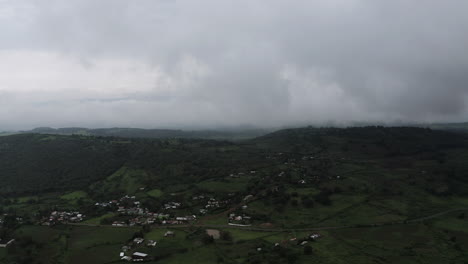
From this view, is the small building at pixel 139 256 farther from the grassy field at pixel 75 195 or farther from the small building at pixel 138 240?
the grassy field at pixel 75 195

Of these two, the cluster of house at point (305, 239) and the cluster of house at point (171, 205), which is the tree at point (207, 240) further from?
the cluster of house at point (171, 205)

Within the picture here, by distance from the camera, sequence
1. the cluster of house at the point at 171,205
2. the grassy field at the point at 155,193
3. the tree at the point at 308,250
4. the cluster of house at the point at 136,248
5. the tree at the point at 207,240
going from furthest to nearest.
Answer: the grassy field at the point at 155,193, the cluster of house at the point at 171,205, the tree at the point at 207,240, the tree at the point at 308,250, the cluster of house at the point at 136,248

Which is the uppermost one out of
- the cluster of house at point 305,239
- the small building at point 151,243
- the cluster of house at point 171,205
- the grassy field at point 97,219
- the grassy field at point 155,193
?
the grassy field at point 155,193

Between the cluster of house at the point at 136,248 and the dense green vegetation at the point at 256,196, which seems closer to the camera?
the cluster of house at the point at 136,248

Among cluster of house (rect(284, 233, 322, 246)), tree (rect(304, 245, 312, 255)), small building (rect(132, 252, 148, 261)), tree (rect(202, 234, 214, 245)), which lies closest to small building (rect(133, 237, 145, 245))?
small building (rect(132, 252, 148, 261))

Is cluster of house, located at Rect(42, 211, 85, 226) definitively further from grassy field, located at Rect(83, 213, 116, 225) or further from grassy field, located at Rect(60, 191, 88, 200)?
grassy field, located at Rect(60, 191, 88, 200)

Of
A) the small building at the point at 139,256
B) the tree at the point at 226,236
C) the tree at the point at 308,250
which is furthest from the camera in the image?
the tree at the point at 226,236

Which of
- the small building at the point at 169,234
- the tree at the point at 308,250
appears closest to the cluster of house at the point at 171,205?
the small building at the point at 169,234

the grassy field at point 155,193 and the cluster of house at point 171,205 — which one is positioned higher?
the grassy field at point 155,193
